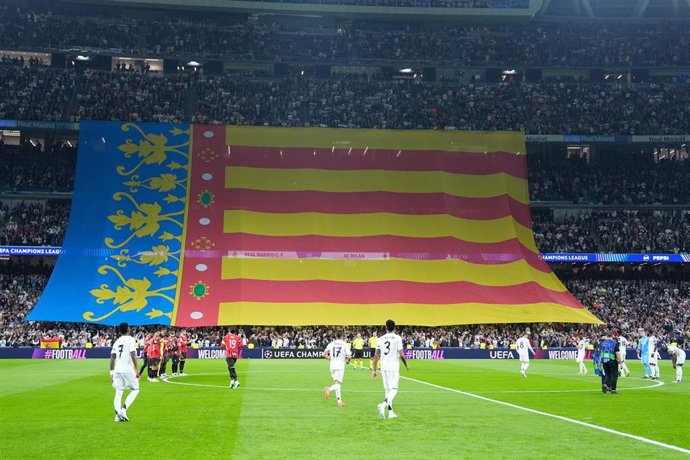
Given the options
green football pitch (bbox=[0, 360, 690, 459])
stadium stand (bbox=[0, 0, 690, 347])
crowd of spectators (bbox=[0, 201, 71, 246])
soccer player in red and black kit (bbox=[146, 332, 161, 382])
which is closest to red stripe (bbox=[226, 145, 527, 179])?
stadium stand (bbox=[0, 0, 690, 347])

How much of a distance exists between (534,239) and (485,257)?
912 centimetres

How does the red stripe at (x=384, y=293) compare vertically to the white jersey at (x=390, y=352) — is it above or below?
above

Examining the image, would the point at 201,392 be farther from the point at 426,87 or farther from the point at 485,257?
the point at 426,87

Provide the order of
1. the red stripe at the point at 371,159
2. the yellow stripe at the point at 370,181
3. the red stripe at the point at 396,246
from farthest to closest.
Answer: the red stripe at the point at 371,159, the yellow stripe at the point at 370,181, the red stripe at the point at 396,246

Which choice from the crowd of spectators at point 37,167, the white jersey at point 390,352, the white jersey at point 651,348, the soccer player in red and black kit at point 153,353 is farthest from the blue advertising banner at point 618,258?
the white jersey at point 390,352

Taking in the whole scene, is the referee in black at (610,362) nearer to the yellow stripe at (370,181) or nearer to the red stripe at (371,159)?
the yellow stripe at (370,181)

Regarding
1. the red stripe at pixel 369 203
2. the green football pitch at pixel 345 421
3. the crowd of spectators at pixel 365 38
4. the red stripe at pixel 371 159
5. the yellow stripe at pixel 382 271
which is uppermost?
the crowd of spectators at pixel 365 38

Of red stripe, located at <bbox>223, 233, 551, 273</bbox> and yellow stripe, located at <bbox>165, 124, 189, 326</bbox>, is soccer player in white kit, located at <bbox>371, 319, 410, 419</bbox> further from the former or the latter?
red stripe, located at <bbox>223, 233, 551, 273</bbox>

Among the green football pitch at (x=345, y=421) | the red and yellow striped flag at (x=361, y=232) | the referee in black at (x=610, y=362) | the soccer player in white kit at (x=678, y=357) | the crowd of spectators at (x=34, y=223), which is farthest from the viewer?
the crowd of spectators at (x=34, y=223)

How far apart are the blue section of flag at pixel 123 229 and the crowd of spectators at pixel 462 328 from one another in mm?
2740

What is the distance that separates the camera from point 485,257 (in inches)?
2655

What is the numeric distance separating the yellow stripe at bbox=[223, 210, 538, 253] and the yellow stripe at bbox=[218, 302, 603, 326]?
7.36 meters

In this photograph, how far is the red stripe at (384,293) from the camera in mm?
63500

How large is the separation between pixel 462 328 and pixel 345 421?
49.3 m
